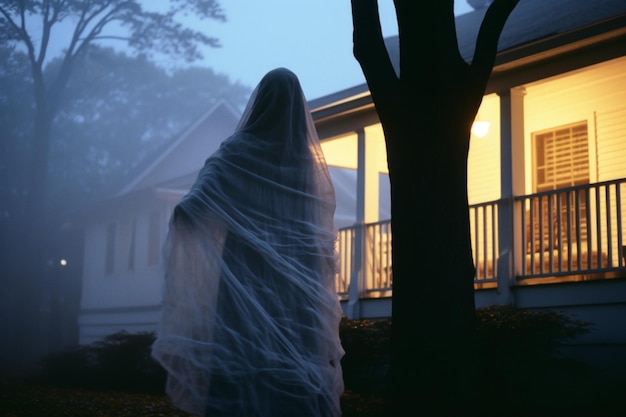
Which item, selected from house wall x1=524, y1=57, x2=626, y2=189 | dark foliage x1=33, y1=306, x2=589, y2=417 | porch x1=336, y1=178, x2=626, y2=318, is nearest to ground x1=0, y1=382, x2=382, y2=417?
dark foliage x1=33, y1=306, x2=589, y2=417

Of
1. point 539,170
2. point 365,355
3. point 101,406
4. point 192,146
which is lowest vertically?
point 101,406

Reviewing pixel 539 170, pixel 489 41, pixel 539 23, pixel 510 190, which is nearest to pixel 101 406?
pixel 510 190

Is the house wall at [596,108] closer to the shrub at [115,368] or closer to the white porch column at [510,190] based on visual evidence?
the white porch column at [510,190]

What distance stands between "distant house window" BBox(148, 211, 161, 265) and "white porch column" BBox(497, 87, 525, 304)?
15.7 metres

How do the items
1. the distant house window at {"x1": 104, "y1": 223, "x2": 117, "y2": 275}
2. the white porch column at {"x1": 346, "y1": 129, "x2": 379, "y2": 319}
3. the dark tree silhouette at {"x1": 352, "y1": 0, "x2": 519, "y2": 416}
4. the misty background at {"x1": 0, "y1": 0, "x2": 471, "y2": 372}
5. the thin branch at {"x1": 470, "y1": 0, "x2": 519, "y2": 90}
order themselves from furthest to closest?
the misty background at {"x1": 0, "y1": 0, "x2": 471, "y2": 372}, the distant house window at {"x1": 104, "y1": 223, "x2": 117, "y2": 275}, the white porch column at {"x1": 346, "y1": 129, "x2": 379, "y2": 319}, the thin branch at {"x1": 470, "y1": 0, "x2": 519, "y2": 90}, the dark tree silhouette at {"x1": 352, "y1": 0, "x2": 519, "y2": 416}

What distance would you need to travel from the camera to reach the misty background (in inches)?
1454

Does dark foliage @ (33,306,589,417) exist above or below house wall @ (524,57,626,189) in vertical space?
below

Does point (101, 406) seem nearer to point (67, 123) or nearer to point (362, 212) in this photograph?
point (362, 212)

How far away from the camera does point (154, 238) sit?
1021 inches

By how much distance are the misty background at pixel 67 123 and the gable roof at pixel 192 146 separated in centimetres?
84

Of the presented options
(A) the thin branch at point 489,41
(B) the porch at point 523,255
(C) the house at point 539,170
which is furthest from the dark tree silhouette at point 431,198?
(B) the porch at point 523,255

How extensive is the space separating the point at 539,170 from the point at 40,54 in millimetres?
28343

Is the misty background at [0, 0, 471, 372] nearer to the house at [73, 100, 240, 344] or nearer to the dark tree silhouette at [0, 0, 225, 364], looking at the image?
the dark tree silhouette at [0, 0, 225, 364]

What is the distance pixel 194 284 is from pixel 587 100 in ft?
31.5
